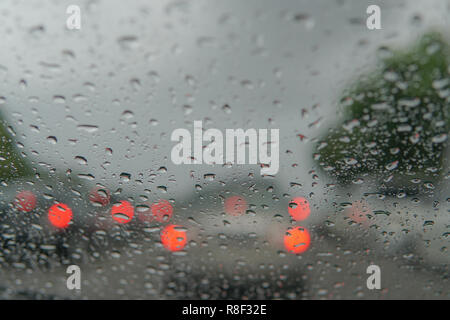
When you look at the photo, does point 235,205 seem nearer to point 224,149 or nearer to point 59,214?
point 224,149

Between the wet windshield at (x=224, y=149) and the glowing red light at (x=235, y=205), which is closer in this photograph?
the wet windshield at (x=224, y=149)

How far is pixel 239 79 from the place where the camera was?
1.36 meters

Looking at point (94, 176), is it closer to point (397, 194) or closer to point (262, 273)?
point (262, 273)

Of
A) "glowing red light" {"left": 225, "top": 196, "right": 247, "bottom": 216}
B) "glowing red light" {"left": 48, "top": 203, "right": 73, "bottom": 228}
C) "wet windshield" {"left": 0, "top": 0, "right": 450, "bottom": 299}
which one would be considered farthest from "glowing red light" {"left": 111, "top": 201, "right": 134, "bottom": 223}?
"glowing red light" {"left": 225, "top": 196, "right": 247, "bottom": 216}

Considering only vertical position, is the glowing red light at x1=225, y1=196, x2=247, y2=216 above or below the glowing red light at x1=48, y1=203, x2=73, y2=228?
above

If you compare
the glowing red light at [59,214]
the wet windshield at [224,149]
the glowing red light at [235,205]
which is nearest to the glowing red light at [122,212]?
the wet windshield at [224,149]

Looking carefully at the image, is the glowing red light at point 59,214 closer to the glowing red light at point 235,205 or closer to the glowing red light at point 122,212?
the glowing red light at point 122,212

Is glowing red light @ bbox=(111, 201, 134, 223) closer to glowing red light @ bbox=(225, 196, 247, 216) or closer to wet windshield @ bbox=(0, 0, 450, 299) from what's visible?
wet windshield @ bbox=(0, 0, 450, 299)

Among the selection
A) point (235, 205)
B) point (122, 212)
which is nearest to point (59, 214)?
point (122, 212)

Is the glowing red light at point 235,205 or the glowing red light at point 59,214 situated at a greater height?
the glowing red light at point 235,205

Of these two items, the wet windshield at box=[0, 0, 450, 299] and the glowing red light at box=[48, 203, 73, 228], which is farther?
the glowing red light at box=[48, 203, 73, 228]

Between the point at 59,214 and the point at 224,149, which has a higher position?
the point at 224,149

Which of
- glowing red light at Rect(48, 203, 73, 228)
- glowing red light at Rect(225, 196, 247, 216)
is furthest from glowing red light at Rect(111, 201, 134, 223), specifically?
glowing red light at Rect(225, 196, 247, 216)
